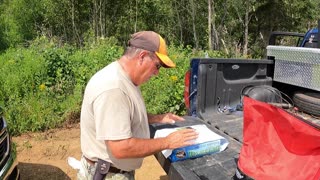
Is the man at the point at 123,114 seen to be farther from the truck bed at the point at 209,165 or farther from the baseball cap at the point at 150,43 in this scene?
the truck bed at the point at 209,165

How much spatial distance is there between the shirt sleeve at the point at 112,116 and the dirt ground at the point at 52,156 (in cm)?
259

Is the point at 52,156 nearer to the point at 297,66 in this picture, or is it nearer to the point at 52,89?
the point at 52,89

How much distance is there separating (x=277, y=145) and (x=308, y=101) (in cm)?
166

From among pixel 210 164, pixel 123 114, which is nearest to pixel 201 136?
pixel 210 164

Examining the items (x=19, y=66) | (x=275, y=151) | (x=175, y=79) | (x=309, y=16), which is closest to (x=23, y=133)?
(x=19, y=66)

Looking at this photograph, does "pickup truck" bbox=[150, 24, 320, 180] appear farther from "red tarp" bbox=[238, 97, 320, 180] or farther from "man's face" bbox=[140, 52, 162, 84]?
"man's face" bbox=[140, 52, 162, 84]

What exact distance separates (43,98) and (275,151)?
500 centimetres

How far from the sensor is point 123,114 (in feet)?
6.00

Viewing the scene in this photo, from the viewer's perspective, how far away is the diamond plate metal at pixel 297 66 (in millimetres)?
3016

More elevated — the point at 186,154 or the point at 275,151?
the point at 275,151

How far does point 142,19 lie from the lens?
89.1ft

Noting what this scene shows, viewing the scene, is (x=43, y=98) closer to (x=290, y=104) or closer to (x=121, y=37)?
(x=290, y=104)

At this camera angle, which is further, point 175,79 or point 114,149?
point 175,79

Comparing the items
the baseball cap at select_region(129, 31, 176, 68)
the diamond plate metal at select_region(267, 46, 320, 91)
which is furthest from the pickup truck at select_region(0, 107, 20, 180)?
the diamond plate metal at select_region(267, 46, 320, 91)
